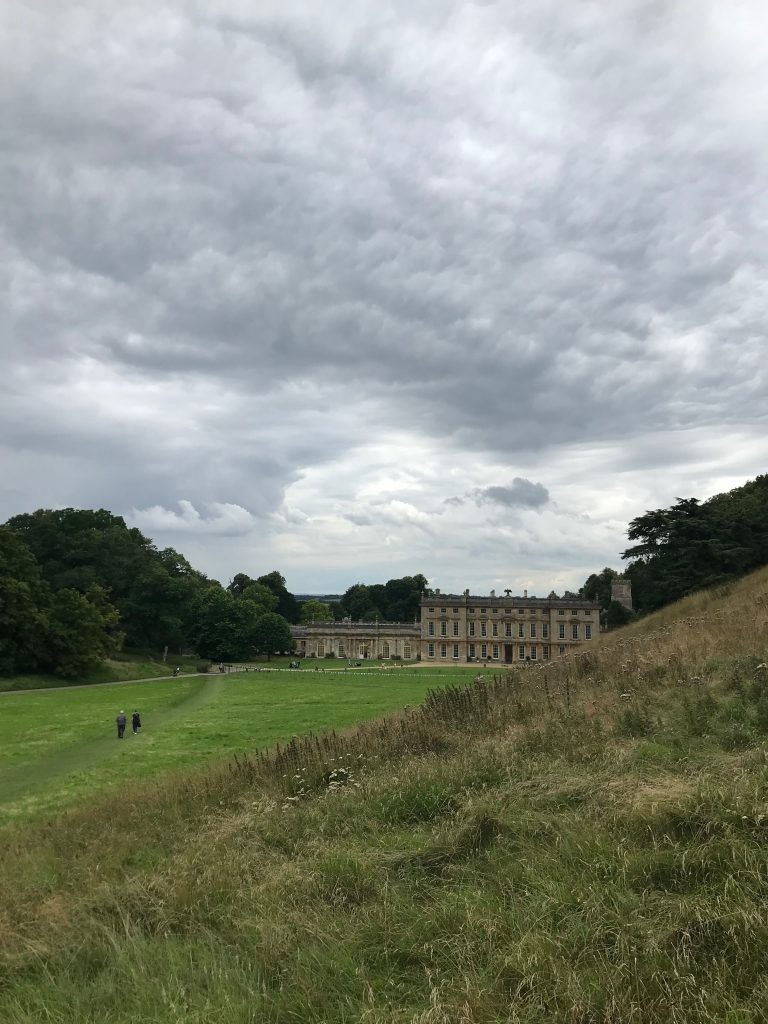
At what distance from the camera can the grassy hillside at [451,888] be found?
4.39 meters

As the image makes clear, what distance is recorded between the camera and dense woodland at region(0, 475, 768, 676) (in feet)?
141

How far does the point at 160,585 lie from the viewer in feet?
268

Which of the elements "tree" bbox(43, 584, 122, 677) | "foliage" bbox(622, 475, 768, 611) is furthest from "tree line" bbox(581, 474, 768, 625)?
"tree" bbox(43, 584, 122, 677)

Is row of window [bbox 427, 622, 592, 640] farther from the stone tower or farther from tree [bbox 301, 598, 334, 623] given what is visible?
tree [bbox 301, 598, 334, 623]

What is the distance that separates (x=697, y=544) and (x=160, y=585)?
58991mm

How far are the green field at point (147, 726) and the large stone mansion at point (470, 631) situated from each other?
5869cm

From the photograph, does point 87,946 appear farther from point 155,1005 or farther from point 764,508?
point 764,508

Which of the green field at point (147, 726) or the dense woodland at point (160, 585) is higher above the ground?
the dense woodland at point (160, 585)

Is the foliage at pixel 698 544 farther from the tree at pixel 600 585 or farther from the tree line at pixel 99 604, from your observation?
the tree at pixel 600 585

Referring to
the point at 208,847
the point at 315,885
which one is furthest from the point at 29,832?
the point at 315,885

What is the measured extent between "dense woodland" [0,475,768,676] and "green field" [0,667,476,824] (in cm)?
768

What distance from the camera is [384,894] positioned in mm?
5980

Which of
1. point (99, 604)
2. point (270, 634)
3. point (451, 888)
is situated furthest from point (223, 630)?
point (451, 888)

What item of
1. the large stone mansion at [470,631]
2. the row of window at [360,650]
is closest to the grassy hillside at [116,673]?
the row of window at [360,650]
